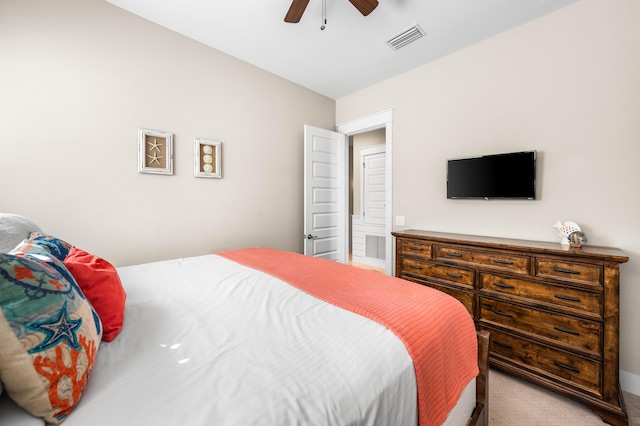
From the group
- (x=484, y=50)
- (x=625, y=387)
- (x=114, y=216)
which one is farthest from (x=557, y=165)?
(x=114, y=216)

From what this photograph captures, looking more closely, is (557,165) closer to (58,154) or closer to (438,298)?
(438,298)

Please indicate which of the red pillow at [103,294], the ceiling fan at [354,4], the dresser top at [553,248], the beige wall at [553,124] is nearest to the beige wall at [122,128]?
the ceiling fan at [354,4]

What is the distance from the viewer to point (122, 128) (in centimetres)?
214

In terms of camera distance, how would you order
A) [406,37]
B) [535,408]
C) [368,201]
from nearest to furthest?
[535,408], [406,37], [368,201]

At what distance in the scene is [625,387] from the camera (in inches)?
72.2

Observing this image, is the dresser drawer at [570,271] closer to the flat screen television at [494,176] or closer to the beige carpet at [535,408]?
the flat screen television at [494,176]

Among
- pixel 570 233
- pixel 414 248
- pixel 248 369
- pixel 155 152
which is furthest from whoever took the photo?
pixel 414 248

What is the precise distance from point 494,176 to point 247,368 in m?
2.58

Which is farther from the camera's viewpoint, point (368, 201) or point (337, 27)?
point (368, 201)

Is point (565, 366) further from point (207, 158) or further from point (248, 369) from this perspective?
point (207, 158)

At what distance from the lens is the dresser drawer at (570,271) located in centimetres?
164

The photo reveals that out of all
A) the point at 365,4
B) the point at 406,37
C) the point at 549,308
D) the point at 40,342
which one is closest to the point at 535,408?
the point at 549,308

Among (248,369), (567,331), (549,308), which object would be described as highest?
(248,369)

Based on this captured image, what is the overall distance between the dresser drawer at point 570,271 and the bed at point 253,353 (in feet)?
3.27
